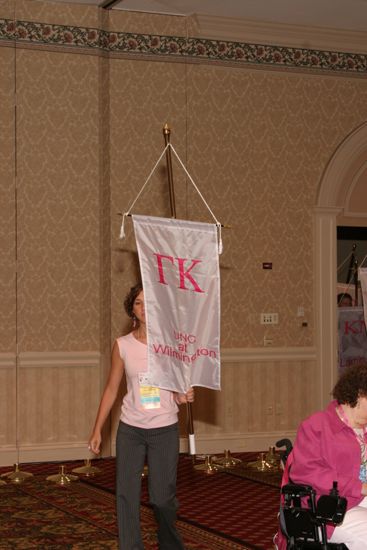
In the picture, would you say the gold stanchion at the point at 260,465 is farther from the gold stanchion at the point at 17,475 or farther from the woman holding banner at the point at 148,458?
the woman holding banner at the point at 148,458

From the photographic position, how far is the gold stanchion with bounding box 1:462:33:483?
870 centimetres

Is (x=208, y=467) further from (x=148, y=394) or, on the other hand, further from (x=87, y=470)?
(x=148, y=394)

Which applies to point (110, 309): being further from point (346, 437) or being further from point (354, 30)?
point (346, 437)

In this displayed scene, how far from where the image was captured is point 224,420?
1034 centimetres

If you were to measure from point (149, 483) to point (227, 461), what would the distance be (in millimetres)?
4340

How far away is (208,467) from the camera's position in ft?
30.1

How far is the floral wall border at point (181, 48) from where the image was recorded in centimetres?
964

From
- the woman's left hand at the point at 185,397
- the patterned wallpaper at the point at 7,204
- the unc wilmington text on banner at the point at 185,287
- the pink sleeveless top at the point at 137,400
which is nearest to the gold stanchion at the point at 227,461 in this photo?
Result: the patterned wallpaper at the point at 7,204

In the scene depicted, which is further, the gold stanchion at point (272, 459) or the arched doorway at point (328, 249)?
the arched doorway at point (328, 249)

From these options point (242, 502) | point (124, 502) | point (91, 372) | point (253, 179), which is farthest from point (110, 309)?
point (124, 502)

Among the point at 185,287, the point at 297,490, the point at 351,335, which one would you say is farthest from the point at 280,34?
the point at 297,490

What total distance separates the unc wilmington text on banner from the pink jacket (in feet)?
5.00

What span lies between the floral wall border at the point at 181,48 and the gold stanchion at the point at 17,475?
393cm

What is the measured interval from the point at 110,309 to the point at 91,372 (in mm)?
628
